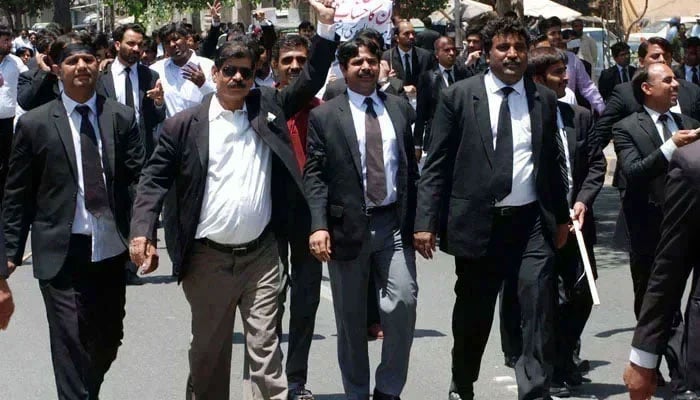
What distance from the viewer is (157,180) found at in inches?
280

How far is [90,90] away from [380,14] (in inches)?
132

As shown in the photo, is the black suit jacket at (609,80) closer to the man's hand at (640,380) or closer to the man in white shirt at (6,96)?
the man in white shirt at (6,96)

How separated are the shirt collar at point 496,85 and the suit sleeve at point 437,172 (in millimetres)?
214

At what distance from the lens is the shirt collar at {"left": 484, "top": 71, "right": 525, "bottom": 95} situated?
751 cm

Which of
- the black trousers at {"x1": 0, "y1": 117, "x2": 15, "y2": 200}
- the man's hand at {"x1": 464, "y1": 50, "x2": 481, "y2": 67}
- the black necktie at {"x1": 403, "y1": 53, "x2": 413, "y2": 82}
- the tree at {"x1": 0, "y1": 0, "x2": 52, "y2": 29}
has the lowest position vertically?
the tree at {"x1": 0, "y1": 0, "x2": 52, "y2": 29}

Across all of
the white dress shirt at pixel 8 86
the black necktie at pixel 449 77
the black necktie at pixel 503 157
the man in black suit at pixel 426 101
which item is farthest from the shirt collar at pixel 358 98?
the white dress shirt at pixel 8 86

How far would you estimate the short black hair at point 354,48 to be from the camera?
302 inches

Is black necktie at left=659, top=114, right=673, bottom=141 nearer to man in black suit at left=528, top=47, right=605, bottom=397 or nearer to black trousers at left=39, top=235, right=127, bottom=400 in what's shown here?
man in black suit at left=528, top=47, right=605, bottom=397

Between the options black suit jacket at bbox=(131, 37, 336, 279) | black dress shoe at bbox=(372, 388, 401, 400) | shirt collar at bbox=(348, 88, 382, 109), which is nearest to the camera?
black suit jacket at bbox=(131, 37, 336, 279)

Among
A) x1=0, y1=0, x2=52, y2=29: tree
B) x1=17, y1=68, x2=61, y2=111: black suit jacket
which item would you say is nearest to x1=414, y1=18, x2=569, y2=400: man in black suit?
x1=17, y1=68, x2=61, y2=111: black suit jacket

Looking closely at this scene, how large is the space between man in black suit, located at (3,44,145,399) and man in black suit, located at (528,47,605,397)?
2458mm

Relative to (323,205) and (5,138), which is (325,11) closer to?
(323,205)

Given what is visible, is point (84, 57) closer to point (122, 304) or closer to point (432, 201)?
point (122, 304)

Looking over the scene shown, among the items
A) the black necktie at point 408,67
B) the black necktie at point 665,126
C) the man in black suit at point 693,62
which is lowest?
the man in black suit at point 693,62
